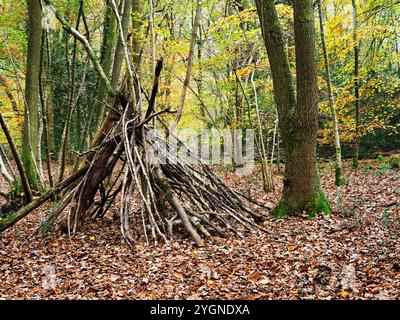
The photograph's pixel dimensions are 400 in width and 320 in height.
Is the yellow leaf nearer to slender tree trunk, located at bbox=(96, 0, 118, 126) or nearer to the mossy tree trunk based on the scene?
the mossy tree trunk

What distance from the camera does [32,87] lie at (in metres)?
8.67

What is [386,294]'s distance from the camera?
3111 millimetres

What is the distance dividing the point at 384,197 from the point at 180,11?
355 inches

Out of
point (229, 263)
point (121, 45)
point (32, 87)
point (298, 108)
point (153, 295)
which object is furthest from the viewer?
point (121, 45)

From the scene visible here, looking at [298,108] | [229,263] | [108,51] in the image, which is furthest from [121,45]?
[229,263]

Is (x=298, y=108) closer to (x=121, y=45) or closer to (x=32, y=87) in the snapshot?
(x=121, y=45)

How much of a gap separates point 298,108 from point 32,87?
6189mm

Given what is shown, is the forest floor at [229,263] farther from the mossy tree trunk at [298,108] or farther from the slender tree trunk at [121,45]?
the slender tree trunk at [121,45]

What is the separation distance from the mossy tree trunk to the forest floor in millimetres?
367

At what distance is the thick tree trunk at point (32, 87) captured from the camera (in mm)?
8492

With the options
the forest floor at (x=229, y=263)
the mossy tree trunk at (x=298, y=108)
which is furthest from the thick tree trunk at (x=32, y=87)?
the mossy tree trunk at (x=298, y=108)

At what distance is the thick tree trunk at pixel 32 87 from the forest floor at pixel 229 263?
2.96 meters

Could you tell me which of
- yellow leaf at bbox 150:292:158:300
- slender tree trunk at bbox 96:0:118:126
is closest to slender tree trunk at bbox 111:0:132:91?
slender tree trunk at bbox 96:0:118:126
